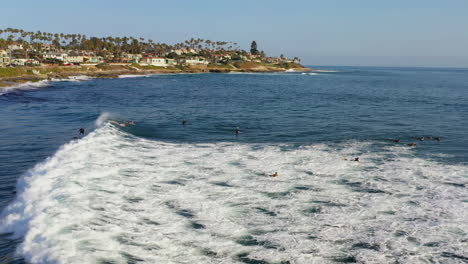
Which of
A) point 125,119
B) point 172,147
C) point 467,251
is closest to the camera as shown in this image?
point 467,251

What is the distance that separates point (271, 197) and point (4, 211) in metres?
11.1

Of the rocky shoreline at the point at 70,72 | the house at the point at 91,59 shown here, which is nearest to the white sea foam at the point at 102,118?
the rocky shoreline at the point at 70,72

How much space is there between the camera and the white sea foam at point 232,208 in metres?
12.8

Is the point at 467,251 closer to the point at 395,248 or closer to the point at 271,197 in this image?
the point at 395,248

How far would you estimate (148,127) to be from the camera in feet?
123

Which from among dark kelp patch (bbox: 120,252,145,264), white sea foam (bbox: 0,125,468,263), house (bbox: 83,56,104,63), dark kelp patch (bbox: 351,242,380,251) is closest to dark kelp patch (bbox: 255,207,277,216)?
white sea foam (bbox: 0,125,468,263)

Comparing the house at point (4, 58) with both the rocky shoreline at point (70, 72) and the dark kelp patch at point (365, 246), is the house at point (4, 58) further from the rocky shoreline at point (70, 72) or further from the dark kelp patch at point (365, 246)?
the dark kelp patch at point (365, 246)

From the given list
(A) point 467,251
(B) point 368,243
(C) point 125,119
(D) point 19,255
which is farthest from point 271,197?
(C) point 125,119

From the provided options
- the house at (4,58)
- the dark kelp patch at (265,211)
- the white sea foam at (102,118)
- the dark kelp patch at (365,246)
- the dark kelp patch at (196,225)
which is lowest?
the dark kelp patch at (196,225)

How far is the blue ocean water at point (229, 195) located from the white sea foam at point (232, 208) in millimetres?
63

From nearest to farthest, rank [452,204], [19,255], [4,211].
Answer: [19,255], [4,211], [452,204]

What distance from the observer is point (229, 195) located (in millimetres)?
18344

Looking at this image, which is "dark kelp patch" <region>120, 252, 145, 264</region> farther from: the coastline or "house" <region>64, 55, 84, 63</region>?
"house" <region>64, 55, 84, 63</region>

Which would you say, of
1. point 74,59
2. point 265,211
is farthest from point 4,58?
point 265,211
